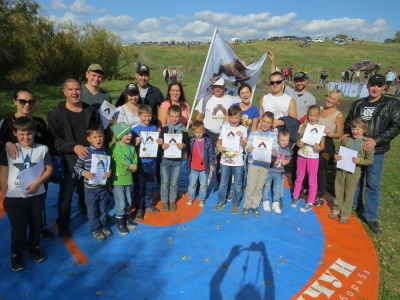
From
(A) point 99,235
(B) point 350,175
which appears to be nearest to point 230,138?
(B) point 350,175

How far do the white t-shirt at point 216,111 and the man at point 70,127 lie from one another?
221 cm

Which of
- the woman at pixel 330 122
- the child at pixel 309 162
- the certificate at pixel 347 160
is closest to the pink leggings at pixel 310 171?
the child at pixel 309 162

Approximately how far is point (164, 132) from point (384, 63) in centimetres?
5382

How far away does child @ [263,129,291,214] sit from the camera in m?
5.30

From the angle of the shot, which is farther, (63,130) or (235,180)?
(235,180)

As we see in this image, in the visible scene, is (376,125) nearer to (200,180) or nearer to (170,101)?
(200,180)

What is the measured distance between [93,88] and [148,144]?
1380 millimetres

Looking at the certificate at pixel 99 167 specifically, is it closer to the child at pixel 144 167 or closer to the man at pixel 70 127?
the man at pixel 70 127

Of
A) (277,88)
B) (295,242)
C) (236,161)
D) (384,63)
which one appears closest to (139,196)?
(236,161)

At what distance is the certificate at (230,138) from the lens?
514cm

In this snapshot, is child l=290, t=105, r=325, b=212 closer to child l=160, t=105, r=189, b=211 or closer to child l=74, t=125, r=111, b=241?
child l=160, t=105, r=189, b=211

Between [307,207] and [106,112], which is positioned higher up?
[106,112]

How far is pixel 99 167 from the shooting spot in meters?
4.18

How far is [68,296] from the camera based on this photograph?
11.5 feet
